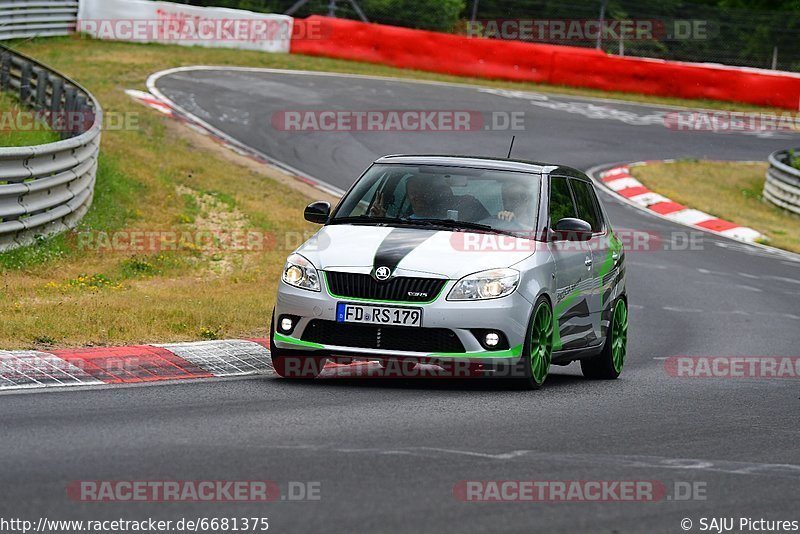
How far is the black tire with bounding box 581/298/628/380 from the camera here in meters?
11.1

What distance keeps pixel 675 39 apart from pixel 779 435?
30.4 meters

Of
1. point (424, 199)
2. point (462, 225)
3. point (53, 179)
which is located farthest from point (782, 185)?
point (462, 225)

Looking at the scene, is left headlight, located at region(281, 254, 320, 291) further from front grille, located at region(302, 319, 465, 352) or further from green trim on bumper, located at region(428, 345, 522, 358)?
green trim on bumper, located at region(428, 345, 522, 358)

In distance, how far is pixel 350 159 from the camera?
966 inches

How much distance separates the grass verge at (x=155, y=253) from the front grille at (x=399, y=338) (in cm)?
218

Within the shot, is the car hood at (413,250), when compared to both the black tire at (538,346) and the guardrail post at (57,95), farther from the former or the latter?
the guardrail post at (57,95)

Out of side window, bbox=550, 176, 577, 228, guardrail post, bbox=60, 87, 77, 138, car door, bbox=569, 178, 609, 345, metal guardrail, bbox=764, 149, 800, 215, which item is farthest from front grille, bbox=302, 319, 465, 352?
metal guardrail, bbox=764, 149, 800, 215

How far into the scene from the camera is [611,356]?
11.2 m

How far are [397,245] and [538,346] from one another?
4.04 ft

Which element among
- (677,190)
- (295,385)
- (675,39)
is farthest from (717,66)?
(295,385)

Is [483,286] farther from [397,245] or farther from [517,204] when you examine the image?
[517,204]

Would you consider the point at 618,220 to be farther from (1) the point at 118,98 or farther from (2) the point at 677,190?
(1) the point at 118,98

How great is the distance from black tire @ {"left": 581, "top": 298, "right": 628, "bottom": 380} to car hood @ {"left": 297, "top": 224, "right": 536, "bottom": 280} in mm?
1922

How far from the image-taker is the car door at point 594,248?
10648 mm
